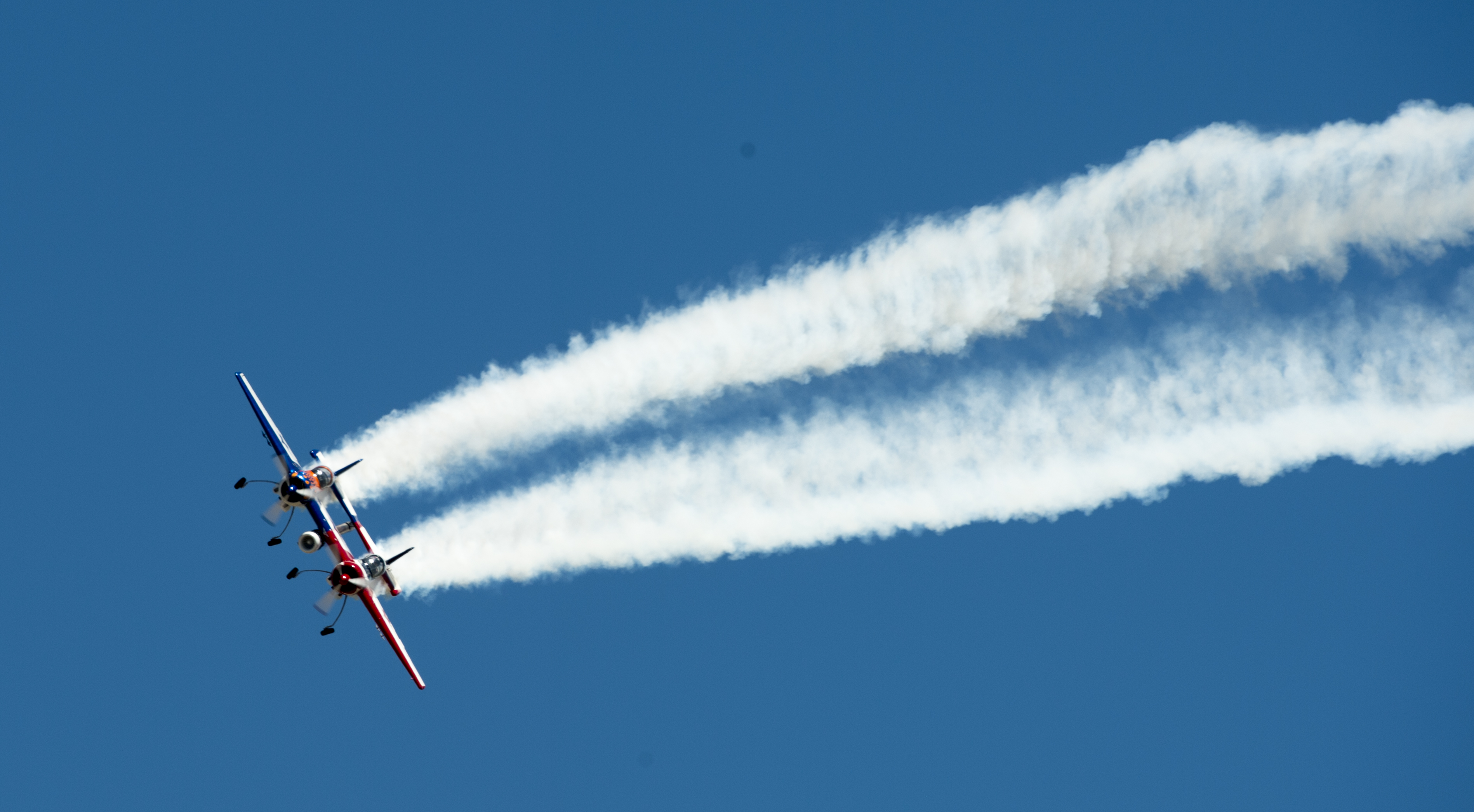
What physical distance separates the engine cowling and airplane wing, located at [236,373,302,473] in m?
1.62

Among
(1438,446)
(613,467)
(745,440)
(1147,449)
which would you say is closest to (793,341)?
(745,440)

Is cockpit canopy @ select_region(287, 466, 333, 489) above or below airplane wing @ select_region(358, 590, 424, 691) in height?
above

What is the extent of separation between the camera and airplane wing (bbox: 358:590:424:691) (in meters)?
34.7

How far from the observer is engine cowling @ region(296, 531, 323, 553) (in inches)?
1342

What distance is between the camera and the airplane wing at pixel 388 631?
34719mm

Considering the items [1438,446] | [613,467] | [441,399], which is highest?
[441,399]

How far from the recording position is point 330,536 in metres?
34.4

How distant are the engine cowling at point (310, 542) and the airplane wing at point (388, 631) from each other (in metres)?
1.51

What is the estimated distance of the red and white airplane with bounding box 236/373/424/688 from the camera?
112 feet

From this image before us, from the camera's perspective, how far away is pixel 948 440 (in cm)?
3050

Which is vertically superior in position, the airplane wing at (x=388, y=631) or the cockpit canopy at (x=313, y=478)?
the cockpit canopy at (x=313, y=478)

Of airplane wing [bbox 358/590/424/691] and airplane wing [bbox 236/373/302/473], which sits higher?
airplane wing [bbox 236/373/302/473]

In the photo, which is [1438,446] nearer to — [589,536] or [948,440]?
[948,440]

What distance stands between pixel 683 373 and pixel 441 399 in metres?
6.32
